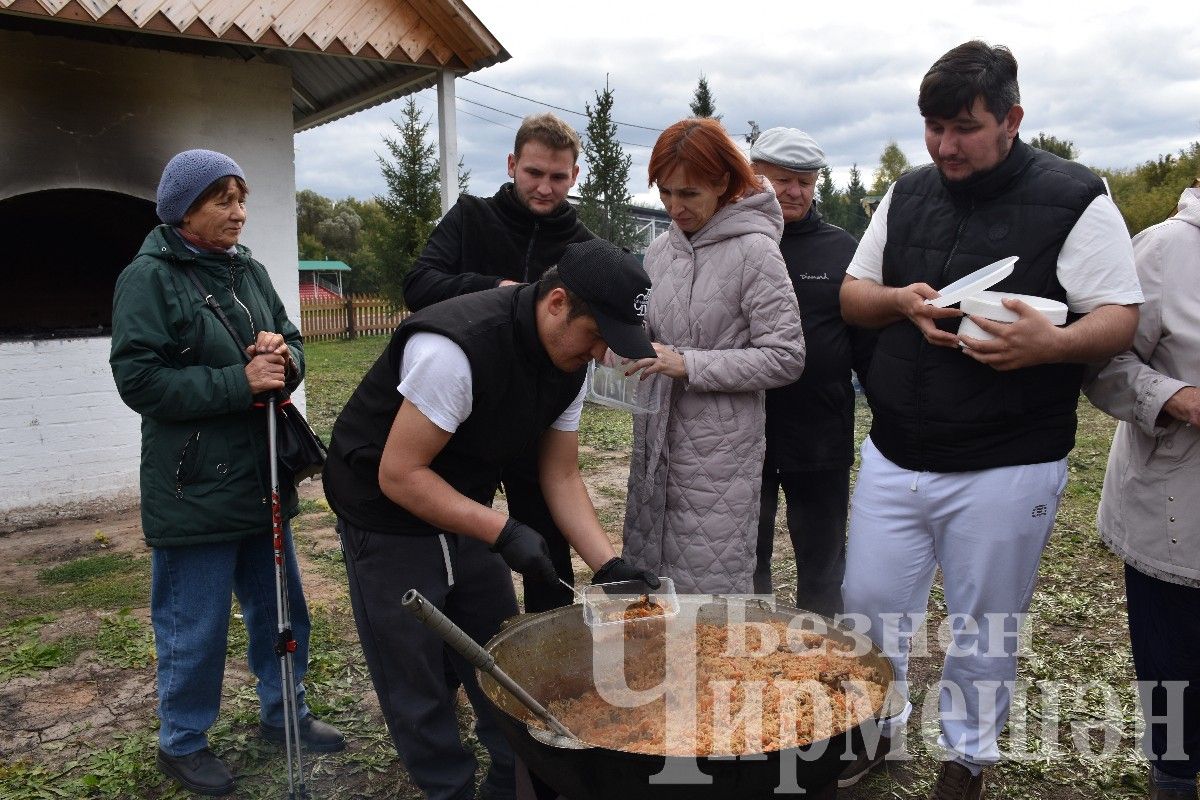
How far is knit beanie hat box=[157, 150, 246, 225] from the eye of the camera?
2.72m

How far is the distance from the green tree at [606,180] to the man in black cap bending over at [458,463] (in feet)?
93.1

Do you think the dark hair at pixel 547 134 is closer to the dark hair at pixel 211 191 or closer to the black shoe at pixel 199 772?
the dark hair at pixel 211 191

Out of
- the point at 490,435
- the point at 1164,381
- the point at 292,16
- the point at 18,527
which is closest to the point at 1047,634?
the point at 1164,381

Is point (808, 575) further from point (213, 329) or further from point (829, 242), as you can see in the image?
point (213, 329)

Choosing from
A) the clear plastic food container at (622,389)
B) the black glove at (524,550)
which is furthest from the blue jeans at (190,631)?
the clear plastic food container at (622,389)

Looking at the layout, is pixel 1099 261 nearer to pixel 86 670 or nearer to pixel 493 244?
pixel 493 244

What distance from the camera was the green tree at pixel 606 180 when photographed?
101 feet

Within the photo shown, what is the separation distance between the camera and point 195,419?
280 centimetres

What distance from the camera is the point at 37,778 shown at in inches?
117

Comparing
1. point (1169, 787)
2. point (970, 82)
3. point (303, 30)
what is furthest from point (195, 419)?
point (303, 30)

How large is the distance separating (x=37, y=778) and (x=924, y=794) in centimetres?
295

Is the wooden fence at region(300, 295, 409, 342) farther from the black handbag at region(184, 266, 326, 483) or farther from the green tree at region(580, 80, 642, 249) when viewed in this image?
the black handbag at region(184, 266, 326, 483)

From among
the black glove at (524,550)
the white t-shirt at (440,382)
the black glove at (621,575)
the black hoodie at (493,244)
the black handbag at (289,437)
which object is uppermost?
the black hoodie at (493,244)

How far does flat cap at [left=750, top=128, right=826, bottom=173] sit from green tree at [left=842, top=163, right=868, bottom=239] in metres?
38.2
